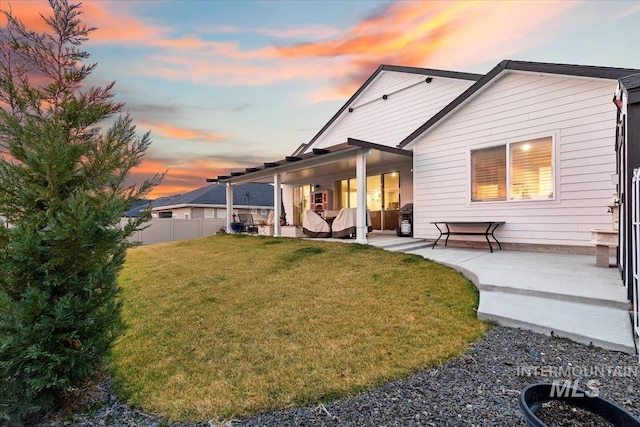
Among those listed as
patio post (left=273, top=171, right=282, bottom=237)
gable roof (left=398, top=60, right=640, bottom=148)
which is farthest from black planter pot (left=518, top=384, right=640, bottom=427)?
patio post (left=273, top=171, right=282, bottom=237)

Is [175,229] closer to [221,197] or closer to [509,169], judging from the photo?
[221,197]

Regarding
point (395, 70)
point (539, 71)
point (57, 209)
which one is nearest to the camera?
point (57, 209)

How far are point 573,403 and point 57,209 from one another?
3445mm

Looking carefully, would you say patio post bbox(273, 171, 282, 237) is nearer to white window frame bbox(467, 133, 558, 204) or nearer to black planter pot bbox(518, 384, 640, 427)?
white window frame bbox(467, 133, 558, 204)

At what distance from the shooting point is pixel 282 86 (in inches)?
434

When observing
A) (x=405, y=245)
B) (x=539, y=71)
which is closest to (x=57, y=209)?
(x=405, y=245)

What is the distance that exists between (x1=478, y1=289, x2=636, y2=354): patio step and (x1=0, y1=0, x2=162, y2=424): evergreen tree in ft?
12.5

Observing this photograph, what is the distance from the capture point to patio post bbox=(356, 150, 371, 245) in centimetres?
831

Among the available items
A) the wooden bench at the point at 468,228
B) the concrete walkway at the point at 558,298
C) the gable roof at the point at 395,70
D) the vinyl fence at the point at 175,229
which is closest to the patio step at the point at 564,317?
the concrete walkway at the point at 558,298

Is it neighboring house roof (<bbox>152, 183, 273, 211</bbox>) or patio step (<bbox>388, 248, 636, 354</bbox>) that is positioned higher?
neighboring house roof (<bbox>152, 183, 273, 211</bbox>)

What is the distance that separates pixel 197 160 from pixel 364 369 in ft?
42.5

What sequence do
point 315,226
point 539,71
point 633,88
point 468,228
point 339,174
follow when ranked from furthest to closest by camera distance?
1. point 339,174
2. point 315,226
3. point 468,228
4. point 539,71
5. point 633,88

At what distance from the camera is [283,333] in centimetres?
347

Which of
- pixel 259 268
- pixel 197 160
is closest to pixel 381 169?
pixel 259 268
